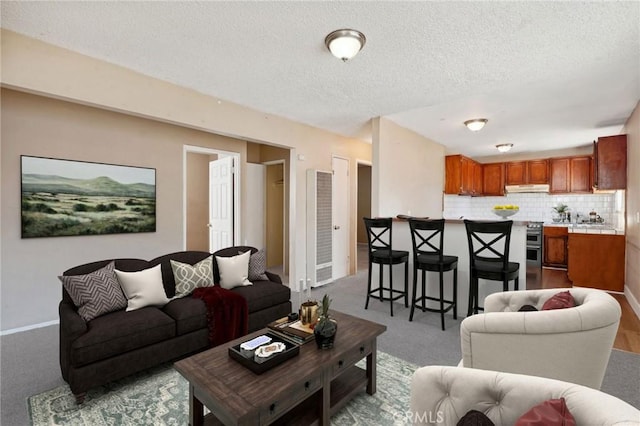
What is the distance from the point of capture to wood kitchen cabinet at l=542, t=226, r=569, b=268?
6.18 meters

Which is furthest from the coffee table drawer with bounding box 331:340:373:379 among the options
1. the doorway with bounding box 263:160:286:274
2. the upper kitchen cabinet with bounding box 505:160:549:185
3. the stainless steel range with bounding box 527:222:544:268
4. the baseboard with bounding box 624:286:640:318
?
the upper kitchen cabinet with bounding box 505:160:549:185

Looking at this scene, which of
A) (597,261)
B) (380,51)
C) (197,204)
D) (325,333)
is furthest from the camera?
(197,204)

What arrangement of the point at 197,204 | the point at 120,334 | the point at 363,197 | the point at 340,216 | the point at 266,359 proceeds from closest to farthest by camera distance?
1. the point at 266,359
2. the point at 120,334
3. the point at 340,216
4. the point at 197,204
5. the point at 363,197

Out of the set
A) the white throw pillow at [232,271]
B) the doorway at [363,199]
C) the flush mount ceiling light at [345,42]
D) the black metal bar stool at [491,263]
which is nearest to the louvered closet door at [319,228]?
the white throw pillow at [232,271]

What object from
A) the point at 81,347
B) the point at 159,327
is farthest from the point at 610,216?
the point at 81,347

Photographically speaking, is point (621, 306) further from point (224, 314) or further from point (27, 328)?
point (27, 328)

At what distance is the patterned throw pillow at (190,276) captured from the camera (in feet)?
9.61

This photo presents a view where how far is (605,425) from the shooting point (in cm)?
74

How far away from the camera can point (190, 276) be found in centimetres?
298

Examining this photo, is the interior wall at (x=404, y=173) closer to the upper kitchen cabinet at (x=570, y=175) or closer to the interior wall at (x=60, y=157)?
the upper kitchen cabinet at (x=570, y=175)

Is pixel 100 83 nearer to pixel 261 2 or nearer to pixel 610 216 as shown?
pixel 261 2

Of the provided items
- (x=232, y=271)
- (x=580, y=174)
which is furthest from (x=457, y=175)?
(x=232, y=271)

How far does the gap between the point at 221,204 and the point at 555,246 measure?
673cm

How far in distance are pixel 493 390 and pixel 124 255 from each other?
4234 millimetres
